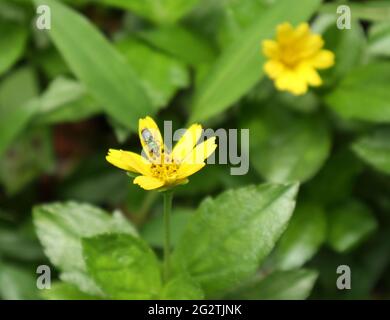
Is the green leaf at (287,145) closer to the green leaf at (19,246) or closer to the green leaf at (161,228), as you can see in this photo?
the green leaf at (161,228)

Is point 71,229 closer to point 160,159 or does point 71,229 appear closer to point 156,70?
point 160,159

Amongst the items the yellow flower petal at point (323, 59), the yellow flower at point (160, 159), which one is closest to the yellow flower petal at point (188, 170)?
the yellow flower at point (160, 159)

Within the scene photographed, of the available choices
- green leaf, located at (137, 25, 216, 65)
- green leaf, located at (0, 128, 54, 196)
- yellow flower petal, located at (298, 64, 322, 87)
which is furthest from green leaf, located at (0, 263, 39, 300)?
yellow flower petal, located at (298, 64, 322, 87)

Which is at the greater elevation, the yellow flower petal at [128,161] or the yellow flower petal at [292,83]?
the yellow flower petal at [292,83]

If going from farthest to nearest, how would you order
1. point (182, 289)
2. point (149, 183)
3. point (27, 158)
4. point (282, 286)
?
1. point (27, 158)
2. point (282, 286)
3. point (182, 289)
4. point (149, 183)

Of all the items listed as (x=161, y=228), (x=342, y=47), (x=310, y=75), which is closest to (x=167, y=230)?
(x=161, y=228)
